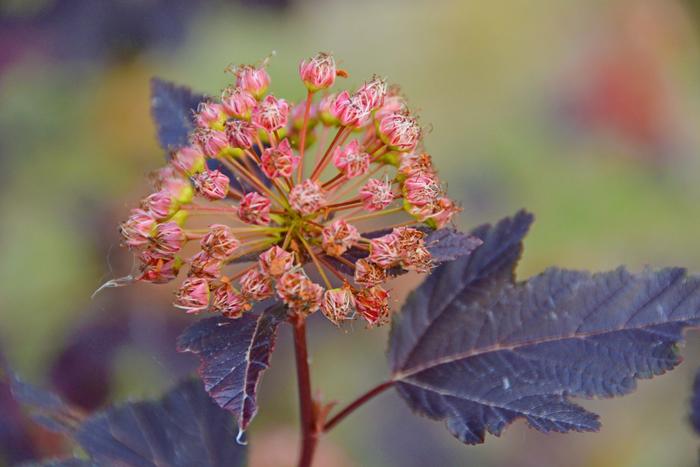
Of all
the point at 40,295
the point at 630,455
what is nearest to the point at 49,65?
the point at 40,295

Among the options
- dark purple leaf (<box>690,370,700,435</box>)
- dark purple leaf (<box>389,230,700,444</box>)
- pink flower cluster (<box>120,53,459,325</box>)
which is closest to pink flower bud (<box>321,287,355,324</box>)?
pink flower cluster (<box>120,53,459,325</box>)

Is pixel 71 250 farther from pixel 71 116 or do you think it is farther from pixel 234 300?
pixel 234 300

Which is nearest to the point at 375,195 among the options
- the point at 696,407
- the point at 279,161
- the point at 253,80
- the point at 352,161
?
the point at 352,161

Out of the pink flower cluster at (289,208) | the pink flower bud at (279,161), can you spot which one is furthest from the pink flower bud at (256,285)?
the pink flower bud at (279,161)

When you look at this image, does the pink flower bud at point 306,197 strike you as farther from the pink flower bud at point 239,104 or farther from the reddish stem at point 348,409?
the reddish stem at point 348,409

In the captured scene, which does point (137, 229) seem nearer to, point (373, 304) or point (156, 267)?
point (156, 267)

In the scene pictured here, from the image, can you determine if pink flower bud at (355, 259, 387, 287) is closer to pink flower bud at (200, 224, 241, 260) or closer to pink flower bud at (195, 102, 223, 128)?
pink flower bud at (200, 224, 241, 260)
